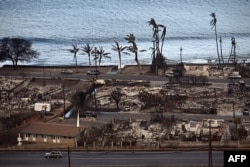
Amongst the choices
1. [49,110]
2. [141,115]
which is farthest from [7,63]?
[141,115]

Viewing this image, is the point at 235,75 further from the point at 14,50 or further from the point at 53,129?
the point at 14,50

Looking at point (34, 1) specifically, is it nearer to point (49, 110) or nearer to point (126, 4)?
point (126, 4)

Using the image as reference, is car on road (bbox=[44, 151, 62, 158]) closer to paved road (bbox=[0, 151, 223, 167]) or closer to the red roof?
paved road (bbox=[0, 151, 223, 167])

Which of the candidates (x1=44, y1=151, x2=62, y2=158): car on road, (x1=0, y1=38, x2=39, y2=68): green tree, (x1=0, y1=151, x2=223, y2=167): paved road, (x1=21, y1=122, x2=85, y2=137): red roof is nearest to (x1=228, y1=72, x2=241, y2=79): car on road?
(x1=21, y1=122, x2=85, y2=137): red roof

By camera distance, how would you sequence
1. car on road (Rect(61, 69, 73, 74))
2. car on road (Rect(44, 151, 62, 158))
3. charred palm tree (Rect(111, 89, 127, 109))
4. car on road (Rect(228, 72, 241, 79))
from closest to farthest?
car on road (Rect(44, 151, 62, 158)) < charred palm tree (Rect(111, 89, 127, 109)) < car on road (Rect(228, 72, 241, 79)) < car on road (Rect(61, 69, 73, 74))

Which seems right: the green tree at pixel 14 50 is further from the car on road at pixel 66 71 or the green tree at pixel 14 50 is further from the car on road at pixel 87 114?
the car on road at pixel 87 114

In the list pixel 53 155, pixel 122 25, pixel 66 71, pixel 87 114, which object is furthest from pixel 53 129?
pixel 122 25
